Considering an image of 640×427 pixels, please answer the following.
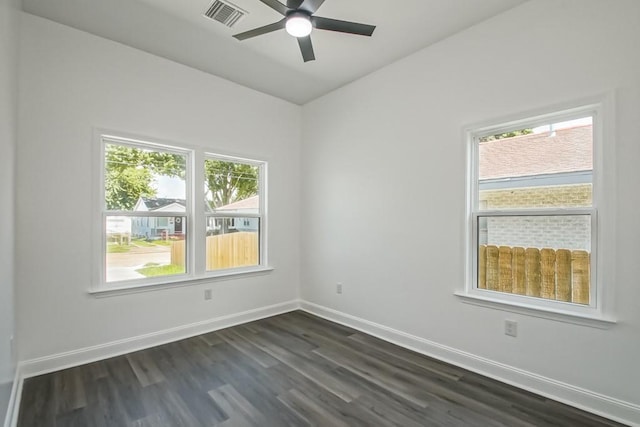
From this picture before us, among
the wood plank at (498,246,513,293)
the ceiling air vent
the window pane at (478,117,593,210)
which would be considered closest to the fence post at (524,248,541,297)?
the wood plank at (498,246,513,293)

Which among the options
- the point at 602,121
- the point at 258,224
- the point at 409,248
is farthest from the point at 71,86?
the point at 602,121

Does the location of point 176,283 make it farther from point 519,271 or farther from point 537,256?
point 537,256

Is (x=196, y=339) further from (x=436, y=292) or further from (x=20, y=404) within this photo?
(x=436, y=292)

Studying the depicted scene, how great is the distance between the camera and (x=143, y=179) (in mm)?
3287

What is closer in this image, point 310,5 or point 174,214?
point 310,5

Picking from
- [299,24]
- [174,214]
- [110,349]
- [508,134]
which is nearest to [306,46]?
[299,24]

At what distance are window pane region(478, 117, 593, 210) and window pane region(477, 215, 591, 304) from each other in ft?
0.47

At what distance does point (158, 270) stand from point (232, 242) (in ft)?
3.06

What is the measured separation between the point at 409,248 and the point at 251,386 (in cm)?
195

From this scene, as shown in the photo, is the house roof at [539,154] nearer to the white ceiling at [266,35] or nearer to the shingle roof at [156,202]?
the white ceiling at [266,35]

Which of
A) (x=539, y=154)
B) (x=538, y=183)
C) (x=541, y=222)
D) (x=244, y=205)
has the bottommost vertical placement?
(x=541, y=222)

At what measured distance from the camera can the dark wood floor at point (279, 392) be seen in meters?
2.07

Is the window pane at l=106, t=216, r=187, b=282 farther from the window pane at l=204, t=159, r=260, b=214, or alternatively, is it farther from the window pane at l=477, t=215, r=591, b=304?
the window pane at l=477, t=215, r=591, b=304

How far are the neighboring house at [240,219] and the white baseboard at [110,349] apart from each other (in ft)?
3.60
